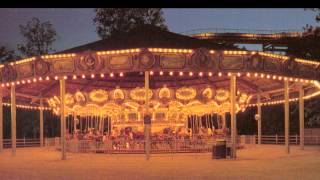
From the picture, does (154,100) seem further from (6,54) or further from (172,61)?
(6,54)

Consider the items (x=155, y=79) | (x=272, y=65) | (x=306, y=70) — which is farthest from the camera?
(x=155, y=79)

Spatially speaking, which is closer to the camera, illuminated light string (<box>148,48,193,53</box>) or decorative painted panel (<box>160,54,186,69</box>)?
illuminated light string (<box>148,48,193,53</box>)

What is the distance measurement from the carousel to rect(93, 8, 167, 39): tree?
21619 mm

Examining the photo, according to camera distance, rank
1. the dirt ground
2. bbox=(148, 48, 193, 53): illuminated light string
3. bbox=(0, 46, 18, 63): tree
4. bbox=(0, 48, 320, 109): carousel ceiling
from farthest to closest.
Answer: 1. bbox=(0, 46, 18, 63): tree
2. bbox=(0, 48, 320, 109): carousel ceiling
3. bbox=(148, 48, 193, 53): illuminated light string
4. the dirt ground

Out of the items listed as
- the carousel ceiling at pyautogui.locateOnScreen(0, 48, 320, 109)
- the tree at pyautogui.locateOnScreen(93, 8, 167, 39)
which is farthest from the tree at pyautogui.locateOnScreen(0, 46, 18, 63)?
the carousel ceiling at pyautogui.locateOnScreen(0, 48, 320, 109)

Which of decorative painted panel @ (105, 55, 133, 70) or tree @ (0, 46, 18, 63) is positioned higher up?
tree @ (0, 46, 18, 63)

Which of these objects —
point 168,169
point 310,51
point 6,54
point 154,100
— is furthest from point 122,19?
point 168,169

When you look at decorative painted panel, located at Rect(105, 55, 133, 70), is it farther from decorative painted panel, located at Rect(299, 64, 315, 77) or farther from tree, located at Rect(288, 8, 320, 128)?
tree, located at Rect(288, 8, 320, 128)

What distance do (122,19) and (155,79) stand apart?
2458 cm

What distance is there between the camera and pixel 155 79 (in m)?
32.1

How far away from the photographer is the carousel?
22.6 m

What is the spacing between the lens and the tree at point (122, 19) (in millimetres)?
55406
